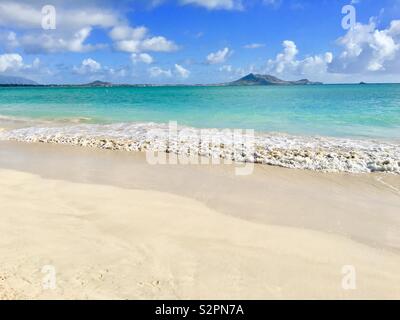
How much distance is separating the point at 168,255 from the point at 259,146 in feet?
30.0

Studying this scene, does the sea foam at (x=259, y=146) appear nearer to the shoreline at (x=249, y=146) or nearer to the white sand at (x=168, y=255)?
the shoreline at (x=249, y=146)

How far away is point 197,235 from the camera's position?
19.4 feet

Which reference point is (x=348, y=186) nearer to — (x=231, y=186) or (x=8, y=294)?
(x=231, y=186)

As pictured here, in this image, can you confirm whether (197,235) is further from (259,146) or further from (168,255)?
(259,146)

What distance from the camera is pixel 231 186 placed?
8812 millimetres

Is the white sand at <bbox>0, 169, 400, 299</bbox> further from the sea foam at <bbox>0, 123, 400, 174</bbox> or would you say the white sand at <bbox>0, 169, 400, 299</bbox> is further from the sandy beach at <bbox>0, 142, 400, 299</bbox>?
the sea foam at <bbox>0, 123, 400, 174</bbox>

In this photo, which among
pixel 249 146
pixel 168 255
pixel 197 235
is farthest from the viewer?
pixel 249 146

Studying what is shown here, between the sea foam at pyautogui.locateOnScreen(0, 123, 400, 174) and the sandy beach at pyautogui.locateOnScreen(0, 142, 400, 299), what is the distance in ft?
3.57

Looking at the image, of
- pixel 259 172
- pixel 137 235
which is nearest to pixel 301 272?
pixel 137 235

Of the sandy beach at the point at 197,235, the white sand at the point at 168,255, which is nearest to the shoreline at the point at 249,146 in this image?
the sandy beach at the point at 197,235

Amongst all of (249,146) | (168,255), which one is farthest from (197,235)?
(249,146)

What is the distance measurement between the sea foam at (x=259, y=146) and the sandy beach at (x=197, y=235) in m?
1.09

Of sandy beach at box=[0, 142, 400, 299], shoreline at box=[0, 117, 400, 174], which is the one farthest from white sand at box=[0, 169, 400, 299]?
shoreline at box=[0, 117, 400, 174]

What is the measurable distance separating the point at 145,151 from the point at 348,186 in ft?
23.4
